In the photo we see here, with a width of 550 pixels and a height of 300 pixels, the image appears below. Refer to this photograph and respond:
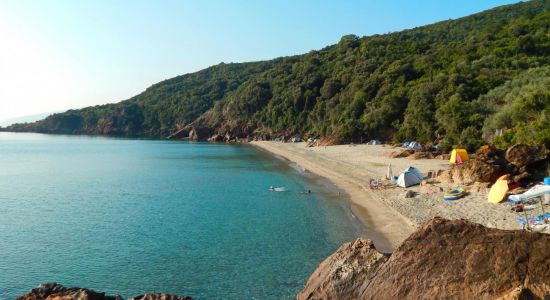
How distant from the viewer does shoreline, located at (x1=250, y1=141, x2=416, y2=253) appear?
18.9 metres

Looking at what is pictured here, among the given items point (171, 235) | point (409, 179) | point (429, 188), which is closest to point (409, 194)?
point (429, 188)

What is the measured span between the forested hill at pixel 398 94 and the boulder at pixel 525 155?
15.9 ft

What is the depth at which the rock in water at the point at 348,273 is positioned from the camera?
8.93 m

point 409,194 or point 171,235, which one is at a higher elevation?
point 409,194

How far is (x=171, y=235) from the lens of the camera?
21312mm

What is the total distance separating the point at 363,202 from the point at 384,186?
3.50 meters

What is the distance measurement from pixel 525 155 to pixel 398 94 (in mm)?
43875

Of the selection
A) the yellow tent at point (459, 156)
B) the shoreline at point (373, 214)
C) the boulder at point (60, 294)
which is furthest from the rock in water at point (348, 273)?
the yellow tent at point (459, 156)

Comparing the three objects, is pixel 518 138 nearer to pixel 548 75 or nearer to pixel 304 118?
pixel 548 75

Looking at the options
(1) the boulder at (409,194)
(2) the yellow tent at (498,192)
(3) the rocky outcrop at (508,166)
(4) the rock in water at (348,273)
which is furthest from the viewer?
(1) the boulder at (409,194)

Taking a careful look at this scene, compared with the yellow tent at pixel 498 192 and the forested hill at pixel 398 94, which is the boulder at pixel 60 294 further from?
the forested hill at pixel 398 94

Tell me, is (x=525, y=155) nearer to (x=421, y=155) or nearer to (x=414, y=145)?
(x=421, y=155)

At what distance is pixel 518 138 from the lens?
31328 millimetres

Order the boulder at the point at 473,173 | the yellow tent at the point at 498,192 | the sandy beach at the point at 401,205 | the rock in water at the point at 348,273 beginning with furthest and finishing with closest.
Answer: the boulder at the point at 473,173
the yellow tent at the point at 498,192
the sandy beach at the point at 401,205
the rock in water at the point at 348,273
